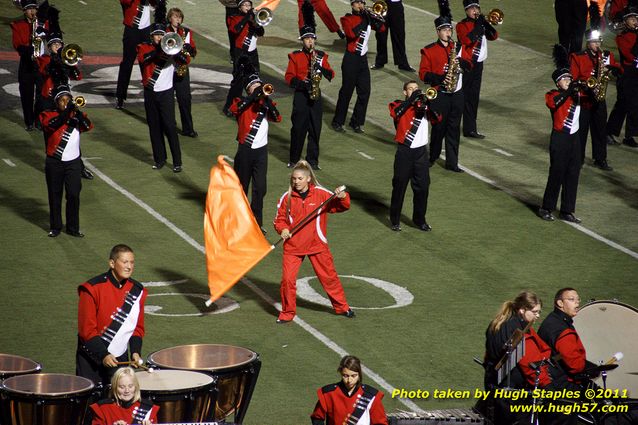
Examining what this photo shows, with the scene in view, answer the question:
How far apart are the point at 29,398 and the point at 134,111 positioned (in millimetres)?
12518

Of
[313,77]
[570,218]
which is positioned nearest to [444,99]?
[313,77]

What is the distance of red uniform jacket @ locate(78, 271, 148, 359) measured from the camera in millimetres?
10234

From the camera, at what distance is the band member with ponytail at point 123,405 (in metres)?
9.04

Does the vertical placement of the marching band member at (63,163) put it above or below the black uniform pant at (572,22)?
below

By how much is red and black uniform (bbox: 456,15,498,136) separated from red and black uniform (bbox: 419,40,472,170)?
78 centimetres

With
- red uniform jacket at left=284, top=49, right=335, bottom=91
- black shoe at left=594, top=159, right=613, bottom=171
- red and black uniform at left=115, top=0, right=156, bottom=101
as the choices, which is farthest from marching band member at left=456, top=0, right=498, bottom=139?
red and black uniform at left=115, top=0, right=156, bottom=101

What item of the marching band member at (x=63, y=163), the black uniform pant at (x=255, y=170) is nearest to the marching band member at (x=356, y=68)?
the black uniform pant at (x=255, y=170)

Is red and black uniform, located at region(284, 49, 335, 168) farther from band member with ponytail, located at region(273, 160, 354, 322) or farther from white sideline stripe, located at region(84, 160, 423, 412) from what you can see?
band member with ponytail, located at region(273, 160, 354, 322)

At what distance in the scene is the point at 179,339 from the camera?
12977 millimetres

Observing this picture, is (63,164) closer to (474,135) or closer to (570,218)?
(570,218)

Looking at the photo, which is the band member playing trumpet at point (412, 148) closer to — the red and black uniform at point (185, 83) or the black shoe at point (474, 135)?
the red and black uniform at point (185, 83)

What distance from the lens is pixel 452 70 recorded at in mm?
18625

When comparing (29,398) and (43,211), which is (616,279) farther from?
(29,398)

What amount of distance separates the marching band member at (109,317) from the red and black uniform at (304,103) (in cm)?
840
